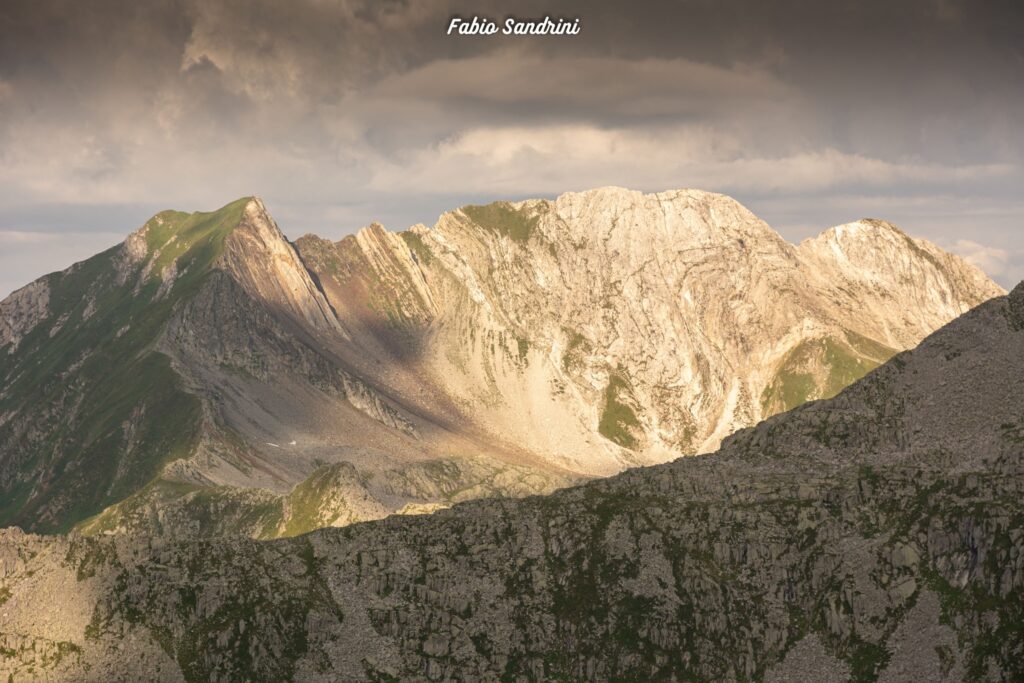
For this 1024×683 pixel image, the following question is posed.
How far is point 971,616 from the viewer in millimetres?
186125

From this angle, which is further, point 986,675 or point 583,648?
point 583,648

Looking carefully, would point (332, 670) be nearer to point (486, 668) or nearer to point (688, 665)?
point (486, 668)

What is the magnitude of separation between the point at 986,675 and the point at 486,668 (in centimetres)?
7014

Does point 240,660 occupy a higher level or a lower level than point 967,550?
lower

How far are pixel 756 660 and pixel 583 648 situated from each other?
84.2 ft

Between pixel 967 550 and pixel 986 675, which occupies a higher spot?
pixel 967 550

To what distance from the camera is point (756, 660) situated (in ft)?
638

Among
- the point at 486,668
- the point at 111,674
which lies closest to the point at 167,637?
the point at 111,674

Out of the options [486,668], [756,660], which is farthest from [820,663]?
[486,668]

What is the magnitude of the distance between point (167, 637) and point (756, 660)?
87.4m

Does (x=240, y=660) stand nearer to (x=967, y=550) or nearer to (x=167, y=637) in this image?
(x=167, y=637)

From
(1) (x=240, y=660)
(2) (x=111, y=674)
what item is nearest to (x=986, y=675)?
(1) (x=240, y=660)

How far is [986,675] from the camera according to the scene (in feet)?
581

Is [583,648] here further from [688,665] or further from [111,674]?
[111,674]
